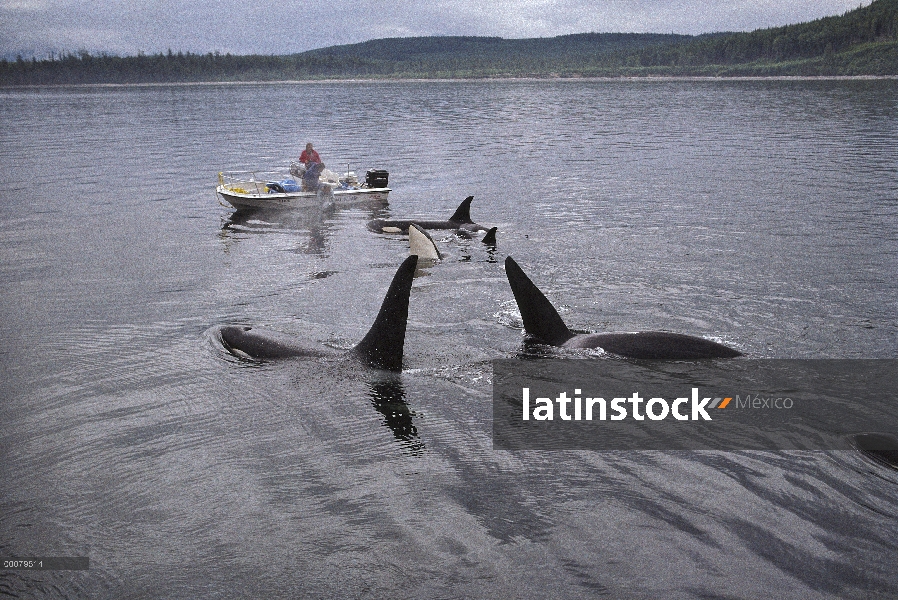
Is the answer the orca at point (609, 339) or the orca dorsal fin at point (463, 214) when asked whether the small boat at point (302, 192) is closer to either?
the orca dorsal fin at point (463, 214)

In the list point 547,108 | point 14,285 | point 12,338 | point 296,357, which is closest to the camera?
point 296,357

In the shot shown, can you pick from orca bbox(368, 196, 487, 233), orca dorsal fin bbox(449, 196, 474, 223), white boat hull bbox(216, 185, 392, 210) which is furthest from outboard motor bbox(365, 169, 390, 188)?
orca dorsal fin bbox(449, 196, 474, 223)

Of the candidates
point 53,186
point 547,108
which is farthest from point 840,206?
point 547,108

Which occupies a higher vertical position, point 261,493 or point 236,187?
point 236,187

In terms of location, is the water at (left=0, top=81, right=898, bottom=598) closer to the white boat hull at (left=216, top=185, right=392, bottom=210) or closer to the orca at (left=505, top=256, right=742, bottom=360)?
the white boat hull at (left=216, top=185, right=392, bottom=210)

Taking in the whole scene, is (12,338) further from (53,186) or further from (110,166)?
(110,166)

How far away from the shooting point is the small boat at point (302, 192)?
2541cm

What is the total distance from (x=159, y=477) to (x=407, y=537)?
10.4 ft

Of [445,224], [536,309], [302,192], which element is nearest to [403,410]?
[536,309]

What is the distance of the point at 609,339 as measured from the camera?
10875 millimetres

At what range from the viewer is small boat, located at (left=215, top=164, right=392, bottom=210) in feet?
83.4

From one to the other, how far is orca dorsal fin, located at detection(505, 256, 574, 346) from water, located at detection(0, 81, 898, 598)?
85 centimetres

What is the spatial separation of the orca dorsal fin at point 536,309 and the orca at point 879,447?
4.24 meters

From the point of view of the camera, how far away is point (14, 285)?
1709 centimetres
